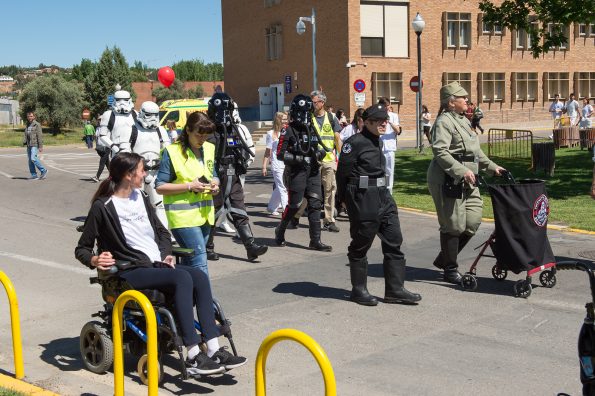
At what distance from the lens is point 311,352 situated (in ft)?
13.0

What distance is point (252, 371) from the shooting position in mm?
6059

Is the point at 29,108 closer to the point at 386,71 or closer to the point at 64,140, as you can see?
the point at 64,140

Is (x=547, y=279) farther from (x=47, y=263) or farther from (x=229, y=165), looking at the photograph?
(x=47, y=263)

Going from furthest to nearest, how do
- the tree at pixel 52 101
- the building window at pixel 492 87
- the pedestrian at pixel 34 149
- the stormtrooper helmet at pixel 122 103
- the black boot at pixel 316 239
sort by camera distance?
the tree at pixel 52 101
the building window at pixel 492 87
the pedestrian at pixel 34 149
the stormtrooper helmet at pixel 122 103
the black boot at pixel 316 239

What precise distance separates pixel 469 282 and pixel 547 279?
0.81m

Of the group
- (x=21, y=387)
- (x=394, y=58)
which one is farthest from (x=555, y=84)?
(x=21, y=387)

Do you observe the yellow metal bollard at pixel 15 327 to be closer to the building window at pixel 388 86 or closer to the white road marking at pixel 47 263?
the white road marking at pixel 47 263

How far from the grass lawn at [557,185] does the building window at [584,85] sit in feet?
97.1

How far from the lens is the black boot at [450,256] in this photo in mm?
8555

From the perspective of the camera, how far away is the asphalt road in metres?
5.77

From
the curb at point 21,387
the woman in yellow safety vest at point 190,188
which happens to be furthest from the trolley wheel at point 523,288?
the curb at point 21,387

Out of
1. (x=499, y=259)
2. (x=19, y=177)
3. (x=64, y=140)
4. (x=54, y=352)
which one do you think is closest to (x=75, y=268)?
(x=54, y=352)

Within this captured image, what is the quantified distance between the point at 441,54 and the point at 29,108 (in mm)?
28642

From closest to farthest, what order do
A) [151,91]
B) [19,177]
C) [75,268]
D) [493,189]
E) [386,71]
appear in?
[493,189], [75,268], [19,177], [386,71], [151,91]
